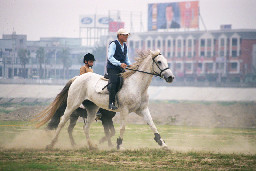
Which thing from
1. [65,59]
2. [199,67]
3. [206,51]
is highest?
[206,51]

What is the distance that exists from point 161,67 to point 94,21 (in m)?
116

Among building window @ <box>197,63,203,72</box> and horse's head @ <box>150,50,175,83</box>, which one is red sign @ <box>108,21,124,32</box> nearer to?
building window @ <box>197,63,203,72</box>

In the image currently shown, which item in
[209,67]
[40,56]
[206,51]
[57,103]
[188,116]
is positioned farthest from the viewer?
[206,51]

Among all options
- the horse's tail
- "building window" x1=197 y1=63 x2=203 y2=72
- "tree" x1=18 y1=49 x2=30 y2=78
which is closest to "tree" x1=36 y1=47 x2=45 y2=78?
"tree" x1=18 y1=49 x2=30 y2=78

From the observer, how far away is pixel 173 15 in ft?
362

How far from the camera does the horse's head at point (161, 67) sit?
11.1 metres

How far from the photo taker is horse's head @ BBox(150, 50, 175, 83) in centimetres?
1114

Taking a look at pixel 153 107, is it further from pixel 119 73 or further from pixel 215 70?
pixel 215 70

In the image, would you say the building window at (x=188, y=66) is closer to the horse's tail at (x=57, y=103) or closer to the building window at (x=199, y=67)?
the building window at (x=199, y=67)

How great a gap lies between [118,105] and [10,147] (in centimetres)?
358

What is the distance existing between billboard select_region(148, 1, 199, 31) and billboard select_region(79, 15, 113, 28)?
14.7 meters

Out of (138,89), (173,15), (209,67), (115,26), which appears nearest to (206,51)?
(209,67)

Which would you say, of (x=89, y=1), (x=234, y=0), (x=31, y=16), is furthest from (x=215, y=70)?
(x=31, y=16)

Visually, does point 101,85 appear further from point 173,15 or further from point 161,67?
point 173,15
